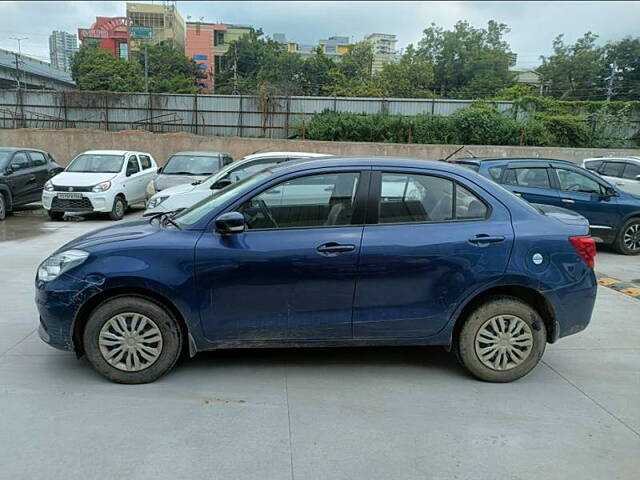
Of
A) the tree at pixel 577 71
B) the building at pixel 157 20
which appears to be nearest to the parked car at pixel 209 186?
the tree at pixel 577 71

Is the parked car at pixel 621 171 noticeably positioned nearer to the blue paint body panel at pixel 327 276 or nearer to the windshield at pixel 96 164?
the blue paint body panel at pixel 327 276

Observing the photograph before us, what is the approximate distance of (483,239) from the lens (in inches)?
148

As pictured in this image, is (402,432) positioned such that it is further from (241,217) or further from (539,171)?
(539,171)

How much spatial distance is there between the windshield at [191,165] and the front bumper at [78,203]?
1.76 meters

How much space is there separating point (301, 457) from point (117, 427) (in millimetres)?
1206

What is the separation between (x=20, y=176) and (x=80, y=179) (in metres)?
1.49

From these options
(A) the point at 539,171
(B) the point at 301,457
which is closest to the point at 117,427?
(B) the point at 301,457

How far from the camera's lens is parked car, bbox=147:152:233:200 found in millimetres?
12227

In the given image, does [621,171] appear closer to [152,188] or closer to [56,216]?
[152,188]

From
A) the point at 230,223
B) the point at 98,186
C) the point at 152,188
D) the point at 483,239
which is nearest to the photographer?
the point at 230,223

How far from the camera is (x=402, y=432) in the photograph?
3.23 metres

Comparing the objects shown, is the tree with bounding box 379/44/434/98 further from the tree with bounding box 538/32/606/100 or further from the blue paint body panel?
the blue paint body panel

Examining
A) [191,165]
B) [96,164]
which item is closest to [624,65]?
[191,165]

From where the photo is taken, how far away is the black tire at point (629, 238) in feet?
30.0
